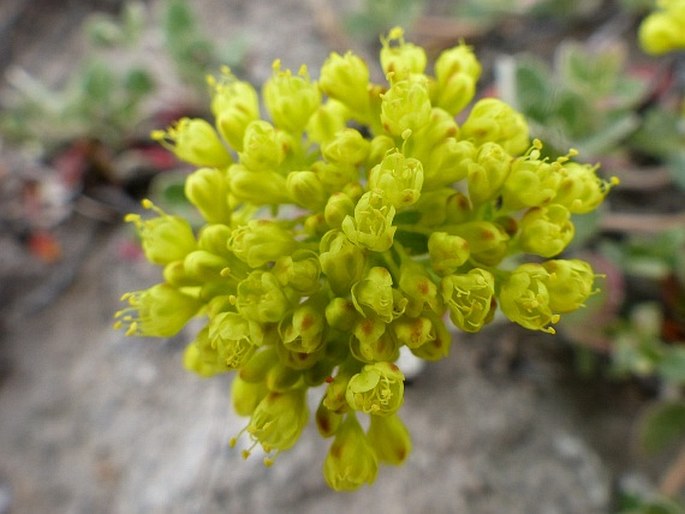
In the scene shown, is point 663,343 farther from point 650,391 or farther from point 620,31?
point 620,31

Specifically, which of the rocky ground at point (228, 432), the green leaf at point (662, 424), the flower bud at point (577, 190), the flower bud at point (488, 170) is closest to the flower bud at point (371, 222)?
the flower bud at point (488, 170)

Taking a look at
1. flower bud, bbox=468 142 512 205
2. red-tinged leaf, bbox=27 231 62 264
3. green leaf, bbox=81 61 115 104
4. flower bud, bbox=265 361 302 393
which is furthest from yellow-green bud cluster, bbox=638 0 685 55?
red-tinged leaf, bbox=27 231 62 264

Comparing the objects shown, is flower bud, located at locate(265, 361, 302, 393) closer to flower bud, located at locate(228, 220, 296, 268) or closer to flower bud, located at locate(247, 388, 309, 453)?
flower bud, located at locate(247, 388, 309, 453)

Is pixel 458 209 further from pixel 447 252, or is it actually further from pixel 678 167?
pixel 678 167

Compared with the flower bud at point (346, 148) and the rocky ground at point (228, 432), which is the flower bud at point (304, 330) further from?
the rocky ground at point (228, 432)

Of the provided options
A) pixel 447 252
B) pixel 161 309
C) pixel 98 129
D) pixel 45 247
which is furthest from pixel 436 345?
pixel 45 247
